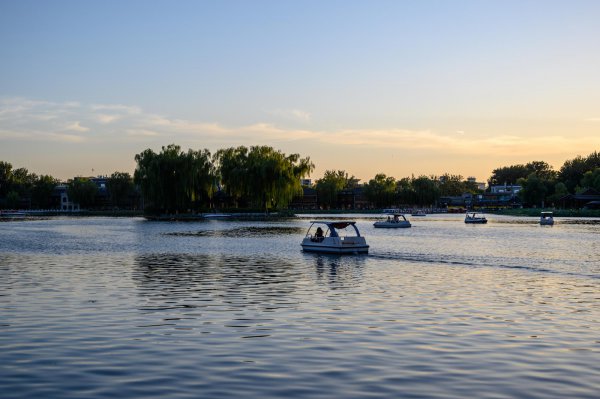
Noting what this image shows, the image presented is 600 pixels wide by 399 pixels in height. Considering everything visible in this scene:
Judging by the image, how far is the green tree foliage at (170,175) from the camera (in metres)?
129

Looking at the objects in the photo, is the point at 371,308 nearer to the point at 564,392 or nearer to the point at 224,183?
the point at 564,392

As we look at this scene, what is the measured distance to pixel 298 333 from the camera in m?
18.4

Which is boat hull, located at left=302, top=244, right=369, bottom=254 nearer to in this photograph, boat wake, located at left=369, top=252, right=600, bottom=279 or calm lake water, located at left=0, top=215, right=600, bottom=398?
boat wake, located at left=369, top=252, right=600, bottom=279

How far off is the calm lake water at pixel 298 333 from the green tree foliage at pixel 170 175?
92589 millimetres

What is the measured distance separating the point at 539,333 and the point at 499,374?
531 centimetres

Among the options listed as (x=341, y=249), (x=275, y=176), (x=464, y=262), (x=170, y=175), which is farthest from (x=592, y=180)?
(x=464, y=262)

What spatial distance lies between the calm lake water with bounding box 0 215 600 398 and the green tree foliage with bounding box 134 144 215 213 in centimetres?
9259

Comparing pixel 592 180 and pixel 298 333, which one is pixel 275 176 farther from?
pixel 298 333

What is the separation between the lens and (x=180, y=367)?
14.4 metres

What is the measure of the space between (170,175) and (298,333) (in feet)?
380

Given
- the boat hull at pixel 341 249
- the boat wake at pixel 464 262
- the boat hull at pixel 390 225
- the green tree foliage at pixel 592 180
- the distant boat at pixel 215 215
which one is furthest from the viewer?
the green tree foliage at pixel 592 180

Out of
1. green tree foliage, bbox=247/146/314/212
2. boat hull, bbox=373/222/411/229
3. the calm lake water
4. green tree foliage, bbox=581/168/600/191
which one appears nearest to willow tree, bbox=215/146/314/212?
green tree foliage, bbox=247/146/314/212

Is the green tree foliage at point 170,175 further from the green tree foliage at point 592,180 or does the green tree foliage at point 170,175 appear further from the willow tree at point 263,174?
the green tree foliage at point 592,180

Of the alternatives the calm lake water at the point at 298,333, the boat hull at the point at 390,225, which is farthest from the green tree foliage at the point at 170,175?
the calm lake water at the point at 298,333
